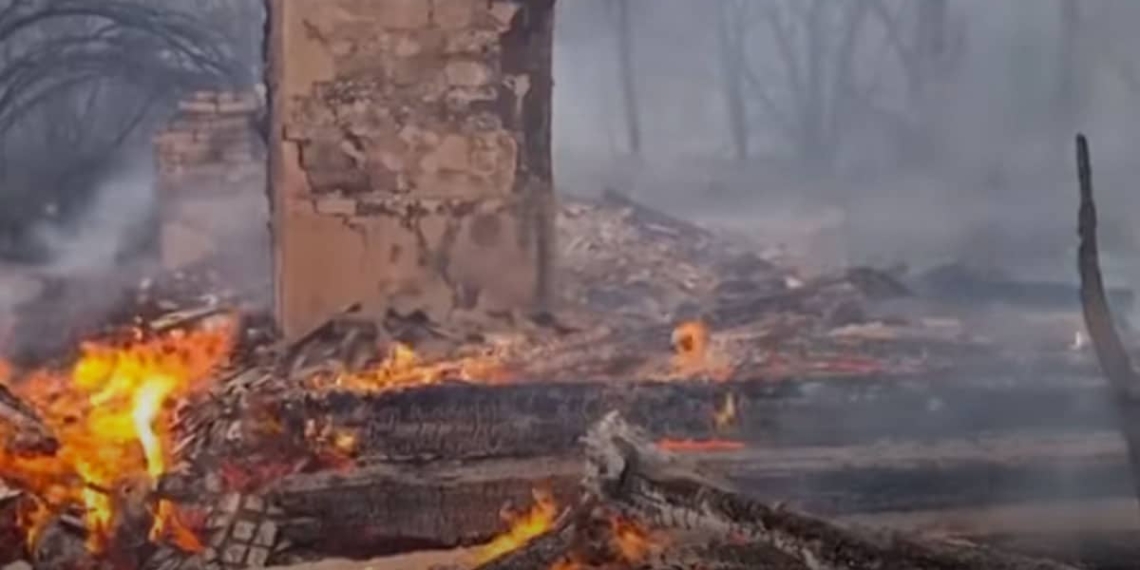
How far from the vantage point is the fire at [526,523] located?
6.34 meters

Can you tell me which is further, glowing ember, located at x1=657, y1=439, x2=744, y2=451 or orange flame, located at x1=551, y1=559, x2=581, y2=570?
glowing ember, located at x1=657, y1=439, x2=744, y2=451

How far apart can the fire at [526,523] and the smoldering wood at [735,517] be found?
825 millimetres

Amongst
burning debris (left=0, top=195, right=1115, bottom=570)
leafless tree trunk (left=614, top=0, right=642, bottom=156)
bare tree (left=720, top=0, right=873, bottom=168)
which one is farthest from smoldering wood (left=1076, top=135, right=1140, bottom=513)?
bare tree (left=720, top=0, right=873, bottom=168)

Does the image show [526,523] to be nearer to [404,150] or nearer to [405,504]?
[405,504]

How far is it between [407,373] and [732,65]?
690 cm

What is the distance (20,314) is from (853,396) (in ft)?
19.6

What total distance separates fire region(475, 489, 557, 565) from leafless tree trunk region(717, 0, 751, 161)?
24.5 feet

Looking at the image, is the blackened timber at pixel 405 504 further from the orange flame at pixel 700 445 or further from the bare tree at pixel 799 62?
the bare tree at pixel 799 62

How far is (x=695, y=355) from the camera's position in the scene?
8.42 metres

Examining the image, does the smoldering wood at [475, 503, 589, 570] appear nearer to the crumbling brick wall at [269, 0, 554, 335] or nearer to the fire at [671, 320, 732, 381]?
the fire at [671, 320, 732, 381]

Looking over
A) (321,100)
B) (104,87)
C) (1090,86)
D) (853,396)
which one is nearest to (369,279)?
(321,100)

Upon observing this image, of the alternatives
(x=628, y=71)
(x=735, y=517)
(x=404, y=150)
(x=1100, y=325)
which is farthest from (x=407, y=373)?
(x=628, y=71)

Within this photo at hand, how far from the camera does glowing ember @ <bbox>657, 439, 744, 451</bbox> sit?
23.6ft

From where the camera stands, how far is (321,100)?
340 inches
